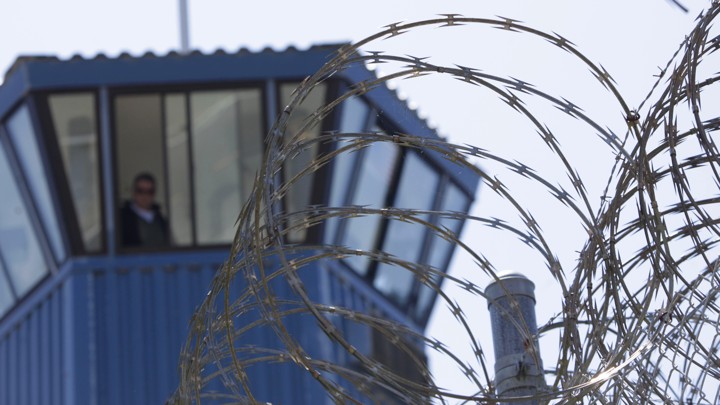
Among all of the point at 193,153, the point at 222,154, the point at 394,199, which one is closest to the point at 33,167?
the point at 193,153

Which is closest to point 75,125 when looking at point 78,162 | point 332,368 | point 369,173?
point 78,162

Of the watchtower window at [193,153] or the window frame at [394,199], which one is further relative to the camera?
the window frame at [394,199]

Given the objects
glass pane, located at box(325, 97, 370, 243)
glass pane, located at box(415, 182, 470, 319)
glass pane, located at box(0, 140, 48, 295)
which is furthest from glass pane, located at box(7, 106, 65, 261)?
glass pane, located at box(415, 182, 470, 319)

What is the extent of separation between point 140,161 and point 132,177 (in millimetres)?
205

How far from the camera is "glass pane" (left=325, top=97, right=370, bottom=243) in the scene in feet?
63.8

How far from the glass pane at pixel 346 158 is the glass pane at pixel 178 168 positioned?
5.31 ft

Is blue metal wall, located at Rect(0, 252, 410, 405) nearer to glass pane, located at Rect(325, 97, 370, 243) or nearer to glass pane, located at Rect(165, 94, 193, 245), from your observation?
glass pane, located at Rect(165, 94, 193, 245)

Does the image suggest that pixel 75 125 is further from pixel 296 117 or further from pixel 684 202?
pixel 684 202

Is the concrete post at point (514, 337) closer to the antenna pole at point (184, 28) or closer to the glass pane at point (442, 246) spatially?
the antenna pole at point (184, 28)

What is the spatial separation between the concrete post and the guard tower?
36.2ft

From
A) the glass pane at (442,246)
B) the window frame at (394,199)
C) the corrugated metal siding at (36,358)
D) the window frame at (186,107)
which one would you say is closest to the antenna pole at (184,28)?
the window frame at (186,107)

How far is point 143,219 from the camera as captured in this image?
1981 cm

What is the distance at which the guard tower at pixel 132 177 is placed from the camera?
19359 millimetres

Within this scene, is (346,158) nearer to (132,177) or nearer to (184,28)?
(132,177)
